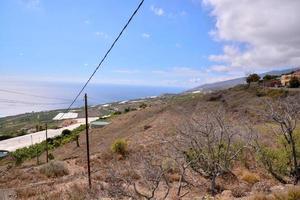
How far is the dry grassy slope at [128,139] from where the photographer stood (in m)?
26.1

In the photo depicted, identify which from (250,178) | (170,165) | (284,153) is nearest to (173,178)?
(170,165)

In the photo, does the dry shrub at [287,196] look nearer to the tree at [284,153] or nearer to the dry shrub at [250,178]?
the tree at [284,153]

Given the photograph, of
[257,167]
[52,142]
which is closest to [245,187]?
[257,167]

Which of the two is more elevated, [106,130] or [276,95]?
[276,95]

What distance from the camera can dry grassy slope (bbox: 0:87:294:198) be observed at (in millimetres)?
26109

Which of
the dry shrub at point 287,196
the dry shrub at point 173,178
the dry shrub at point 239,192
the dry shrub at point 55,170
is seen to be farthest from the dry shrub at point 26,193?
the dry shrub at point 287,196

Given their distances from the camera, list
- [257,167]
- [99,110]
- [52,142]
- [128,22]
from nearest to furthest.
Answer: [128,22], [257,167], [52,142], [99,110]

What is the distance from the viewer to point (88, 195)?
17.0 metres

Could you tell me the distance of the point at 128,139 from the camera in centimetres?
4228

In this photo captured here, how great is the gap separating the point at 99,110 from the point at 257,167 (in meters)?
112

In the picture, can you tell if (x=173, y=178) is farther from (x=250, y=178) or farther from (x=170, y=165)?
(x=250, y=178)

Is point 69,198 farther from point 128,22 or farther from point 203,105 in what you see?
point 203,105

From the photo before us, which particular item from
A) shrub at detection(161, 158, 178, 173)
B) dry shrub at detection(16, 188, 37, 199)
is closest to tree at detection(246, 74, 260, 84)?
shrub at detection(161, 158, 178, 173)

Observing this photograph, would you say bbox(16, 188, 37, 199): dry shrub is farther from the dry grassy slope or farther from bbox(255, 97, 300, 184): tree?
bbox(255, 97, 300, 184): tree
